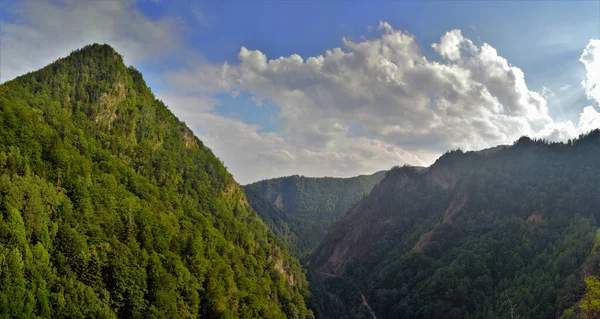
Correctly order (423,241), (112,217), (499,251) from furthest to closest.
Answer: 1. (423,241)
2. (499,251)
3. (112,217)

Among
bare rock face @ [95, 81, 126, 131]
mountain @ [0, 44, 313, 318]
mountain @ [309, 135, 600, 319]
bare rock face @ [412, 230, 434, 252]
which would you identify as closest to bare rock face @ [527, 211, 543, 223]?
mountain @ [309, 135, 600, 319]

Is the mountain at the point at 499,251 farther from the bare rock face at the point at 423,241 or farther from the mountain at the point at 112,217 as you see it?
the mountain at the point at 112,217

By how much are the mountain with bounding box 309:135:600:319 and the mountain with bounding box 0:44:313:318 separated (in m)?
34.6

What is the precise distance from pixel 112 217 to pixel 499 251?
11652 cm

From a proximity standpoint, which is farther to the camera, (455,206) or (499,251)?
(455,206)

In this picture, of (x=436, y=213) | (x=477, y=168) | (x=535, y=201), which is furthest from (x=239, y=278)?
(x=477, y=168)

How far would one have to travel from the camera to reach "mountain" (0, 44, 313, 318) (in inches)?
2238

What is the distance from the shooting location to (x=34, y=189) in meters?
63.3

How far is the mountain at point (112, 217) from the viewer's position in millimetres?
56844

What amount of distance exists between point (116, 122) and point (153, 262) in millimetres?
68422

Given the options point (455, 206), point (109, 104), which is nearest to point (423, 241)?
point (455, 206)

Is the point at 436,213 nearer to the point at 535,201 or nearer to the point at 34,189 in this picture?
the point at 535,201

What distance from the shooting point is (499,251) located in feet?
414

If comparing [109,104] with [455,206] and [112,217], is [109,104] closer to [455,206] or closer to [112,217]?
[112,217]
